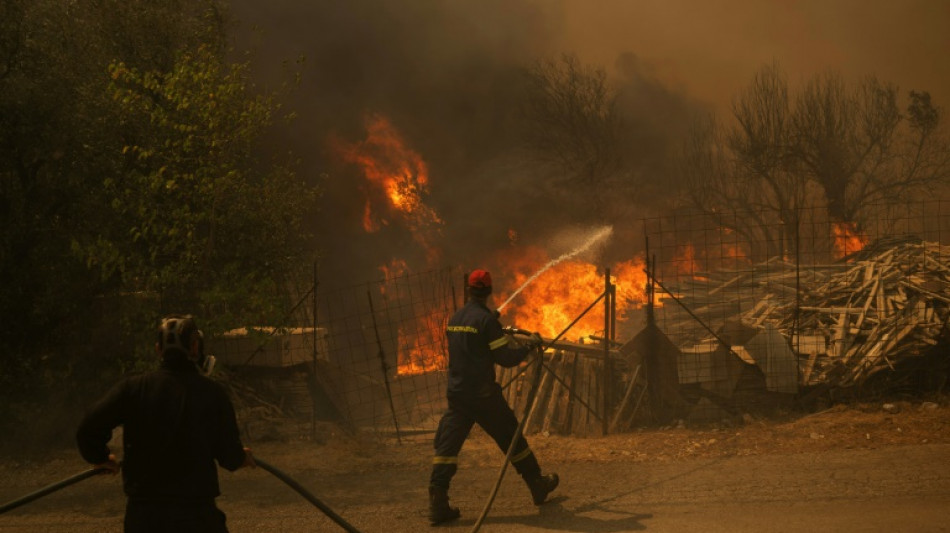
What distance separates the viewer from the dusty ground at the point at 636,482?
6578 mm

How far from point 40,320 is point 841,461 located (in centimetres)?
933

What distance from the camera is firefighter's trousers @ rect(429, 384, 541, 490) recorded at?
6906 mm

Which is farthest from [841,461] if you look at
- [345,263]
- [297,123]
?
[297,123]

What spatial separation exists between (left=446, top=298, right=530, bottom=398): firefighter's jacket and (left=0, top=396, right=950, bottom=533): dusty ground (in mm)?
1049

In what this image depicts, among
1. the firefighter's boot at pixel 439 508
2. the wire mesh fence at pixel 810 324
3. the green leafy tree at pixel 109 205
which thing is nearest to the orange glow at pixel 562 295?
the wire mesh fence at pixel 810 324

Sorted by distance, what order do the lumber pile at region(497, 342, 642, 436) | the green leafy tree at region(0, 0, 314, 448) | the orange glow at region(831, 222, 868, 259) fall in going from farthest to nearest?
the orange glow at region(831, 222, 868, 259) → the lumber pile at region(497, 342, 642, 436) → the green leafy tree at region(0, 0, 314, 448)

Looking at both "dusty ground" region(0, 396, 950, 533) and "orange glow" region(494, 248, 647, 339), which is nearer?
"dusty ground" region(0, 396, 950, 533)

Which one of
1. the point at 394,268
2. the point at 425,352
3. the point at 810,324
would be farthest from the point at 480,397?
the point at 394,268

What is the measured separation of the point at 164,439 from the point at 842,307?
9701 millimetres

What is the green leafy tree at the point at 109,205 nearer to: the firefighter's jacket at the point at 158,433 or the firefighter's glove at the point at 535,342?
the firefighter's glove at the point at 535,342

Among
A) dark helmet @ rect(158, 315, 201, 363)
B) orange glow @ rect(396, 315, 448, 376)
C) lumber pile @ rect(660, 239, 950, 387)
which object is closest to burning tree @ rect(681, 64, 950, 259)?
orange glow @ rect(396, 315, 448, 376)

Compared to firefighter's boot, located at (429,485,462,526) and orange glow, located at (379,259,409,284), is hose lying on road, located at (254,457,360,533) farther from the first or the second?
orange glow, located at (379,259,409,284)

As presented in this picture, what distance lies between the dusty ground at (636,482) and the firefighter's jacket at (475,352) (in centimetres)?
105

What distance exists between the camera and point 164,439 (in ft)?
12.6
